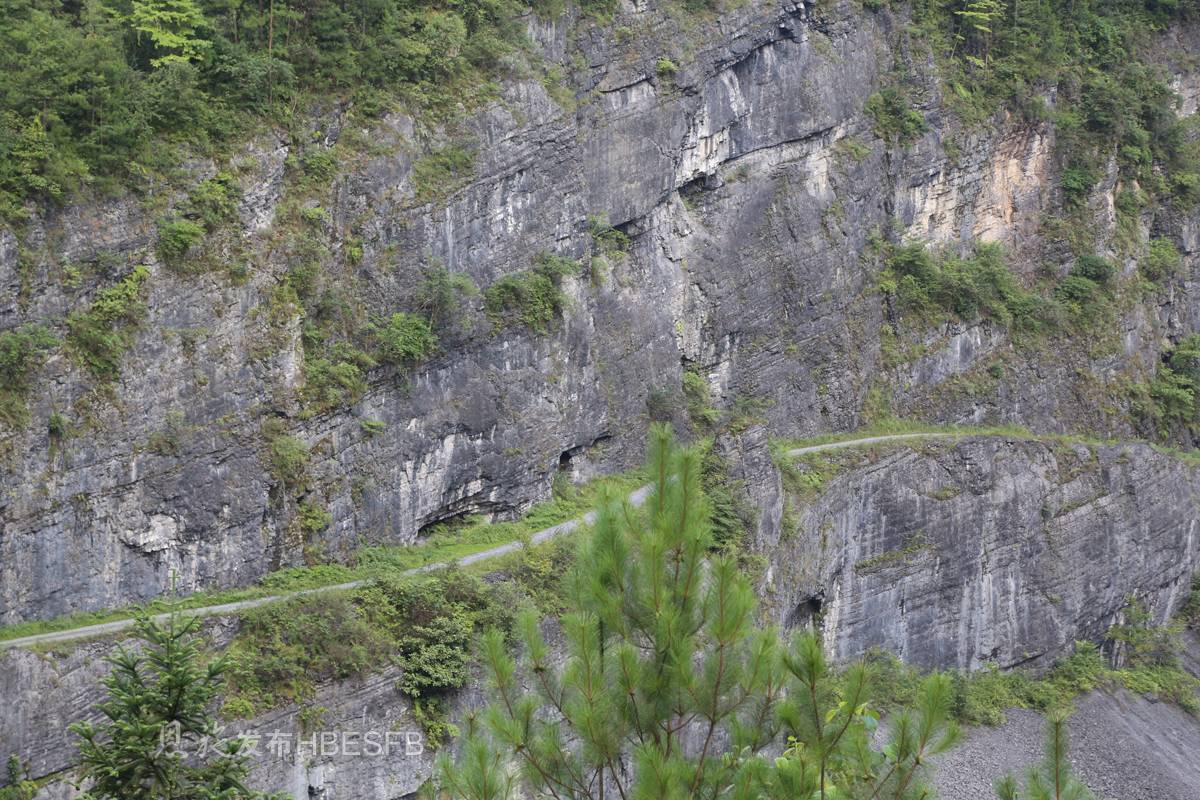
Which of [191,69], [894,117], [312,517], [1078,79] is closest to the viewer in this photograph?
[191,69]

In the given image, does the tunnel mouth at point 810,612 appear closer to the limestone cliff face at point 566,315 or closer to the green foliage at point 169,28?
the limestone cliff face at point 566,315

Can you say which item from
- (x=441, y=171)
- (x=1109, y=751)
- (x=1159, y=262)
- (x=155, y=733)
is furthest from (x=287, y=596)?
(x=1159, y=262)

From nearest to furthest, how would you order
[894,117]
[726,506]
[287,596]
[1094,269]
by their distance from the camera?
[287,596] < [726,506] < [894,117] < [1094,269]

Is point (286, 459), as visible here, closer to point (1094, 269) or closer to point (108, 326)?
point (108, 326)

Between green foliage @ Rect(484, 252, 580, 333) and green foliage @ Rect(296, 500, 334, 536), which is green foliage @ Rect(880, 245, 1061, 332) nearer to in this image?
green foliage @ Rect(484, 252, 580, 333)

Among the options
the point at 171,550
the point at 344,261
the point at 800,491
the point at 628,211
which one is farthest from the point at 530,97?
the point at 171,550

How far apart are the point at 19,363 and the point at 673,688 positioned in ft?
51.2

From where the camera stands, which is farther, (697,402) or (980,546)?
(980,546)

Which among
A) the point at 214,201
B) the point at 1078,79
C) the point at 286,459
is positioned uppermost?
the point at 1078,79

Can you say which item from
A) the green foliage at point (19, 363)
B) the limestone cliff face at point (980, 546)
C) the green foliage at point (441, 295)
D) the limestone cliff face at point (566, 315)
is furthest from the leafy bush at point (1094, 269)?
the green foliage at point (19, 363)

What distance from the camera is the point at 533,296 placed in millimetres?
26797

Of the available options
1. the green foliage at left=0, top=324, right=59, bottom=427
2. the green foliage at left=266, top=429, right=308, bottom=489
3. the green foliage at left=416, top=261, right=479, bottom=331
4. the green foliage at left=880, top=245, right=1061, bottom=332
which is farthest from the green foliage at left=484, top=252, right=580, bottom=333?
the green foliage at left=880, top=245, right=1061, bottom=332

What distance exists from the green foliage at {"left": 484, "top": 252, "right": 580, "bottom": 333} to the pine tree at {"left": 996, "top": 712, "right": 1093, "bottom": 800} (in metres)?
20.5

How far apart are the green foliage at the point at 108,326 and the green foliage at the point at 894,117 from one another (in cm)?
2010
